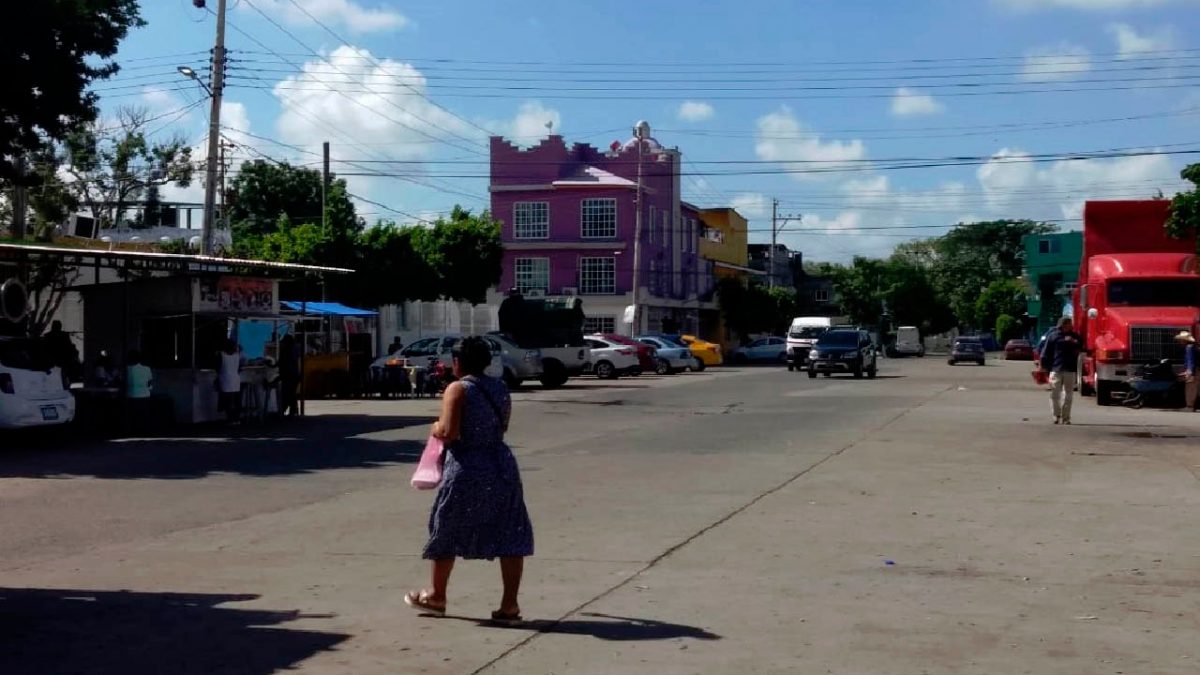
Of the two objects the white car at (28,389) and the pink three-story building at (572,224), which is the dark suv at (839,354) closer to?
the pink three-story building at (572,224)

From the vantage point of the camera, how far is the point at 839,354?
4906 centimetres

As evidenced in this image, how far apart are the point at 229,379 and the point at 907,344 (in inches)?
3007

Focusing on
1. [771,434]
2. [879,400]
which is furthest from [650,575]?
[879,400]

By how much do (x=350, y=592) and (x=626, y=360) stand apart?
4088cm

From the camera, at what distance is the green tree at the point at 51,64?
20234 mm

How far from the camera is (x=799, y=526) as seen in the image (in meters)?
12.6

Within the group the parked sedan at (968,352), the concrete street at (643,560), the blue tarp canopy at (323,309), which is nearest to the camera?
the concrete street at (643,560)

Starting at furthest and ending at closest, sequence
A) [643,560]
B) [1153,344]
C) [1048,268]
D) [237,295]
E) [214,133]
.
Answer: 1. [1048,268]
2. [214,133]
3. [1153,344]
4. [237,295]
5. [643,560]

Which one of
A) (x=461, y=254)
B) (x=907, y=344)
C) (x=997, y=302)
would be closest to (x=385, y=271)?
(x=461, y=254)

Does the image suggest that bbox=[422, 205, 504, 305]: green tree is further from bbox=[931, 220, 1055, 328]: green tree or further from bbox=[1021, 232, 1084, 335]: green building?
bbox=[931, 220, 1055, 328]: green tree

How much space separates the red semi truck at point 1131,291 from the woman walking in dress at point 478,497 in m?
25.5

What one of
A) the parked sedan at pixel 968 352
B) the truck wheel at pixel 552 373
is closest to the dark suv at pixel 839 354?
the truck wheel at pixel 552 373

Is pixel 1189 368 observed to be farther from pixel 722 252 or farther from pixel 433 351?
pixel 722 252

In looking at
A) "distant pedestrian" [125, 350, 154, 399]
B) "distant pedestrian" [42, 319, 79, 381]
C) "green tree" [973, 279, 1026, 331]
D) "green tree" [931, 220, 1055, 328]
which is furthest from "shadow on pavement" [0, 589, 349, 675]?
"green tree" [931, 220, 1055, 328]
